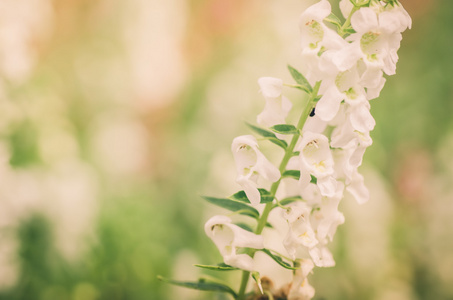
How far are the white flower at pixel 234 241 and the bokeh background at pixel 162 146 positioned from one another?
28cm

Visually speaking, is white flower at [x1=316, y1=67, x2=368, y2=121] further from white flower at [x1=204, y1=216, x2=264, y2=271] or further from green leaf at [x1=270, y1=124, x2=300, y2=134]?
white flower at [x1=204, y1=216, x2=264, y2=271]

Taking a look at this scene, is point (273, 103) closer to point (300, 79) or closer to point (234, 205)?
point (300, 79)

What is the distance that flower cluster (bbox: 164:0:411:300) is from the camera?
0.49m

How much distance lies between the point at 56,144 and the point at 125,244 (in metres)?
0.42

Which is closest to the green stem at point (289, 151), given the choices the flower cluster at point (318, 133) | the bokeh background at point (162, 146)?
the flower cluster at point (318, 133)

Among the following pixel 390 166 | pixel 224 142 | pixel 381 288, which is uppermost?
pixel 224 142

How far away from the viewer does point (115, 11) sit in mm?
2250

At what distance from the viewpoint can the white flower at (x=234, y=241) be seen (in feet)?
1.72

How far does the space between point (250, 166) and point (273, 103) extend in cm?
10

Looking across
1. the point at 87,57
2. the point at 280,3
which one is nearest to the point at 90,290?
the point at 87,57

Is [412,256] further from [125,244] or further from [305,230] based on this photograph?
[305,230]

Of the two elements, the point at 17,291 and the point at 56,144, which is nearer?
the point at 17,291

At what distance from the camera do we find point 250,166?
1.75ft

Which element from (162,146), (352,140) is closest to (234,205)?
(352,140)
